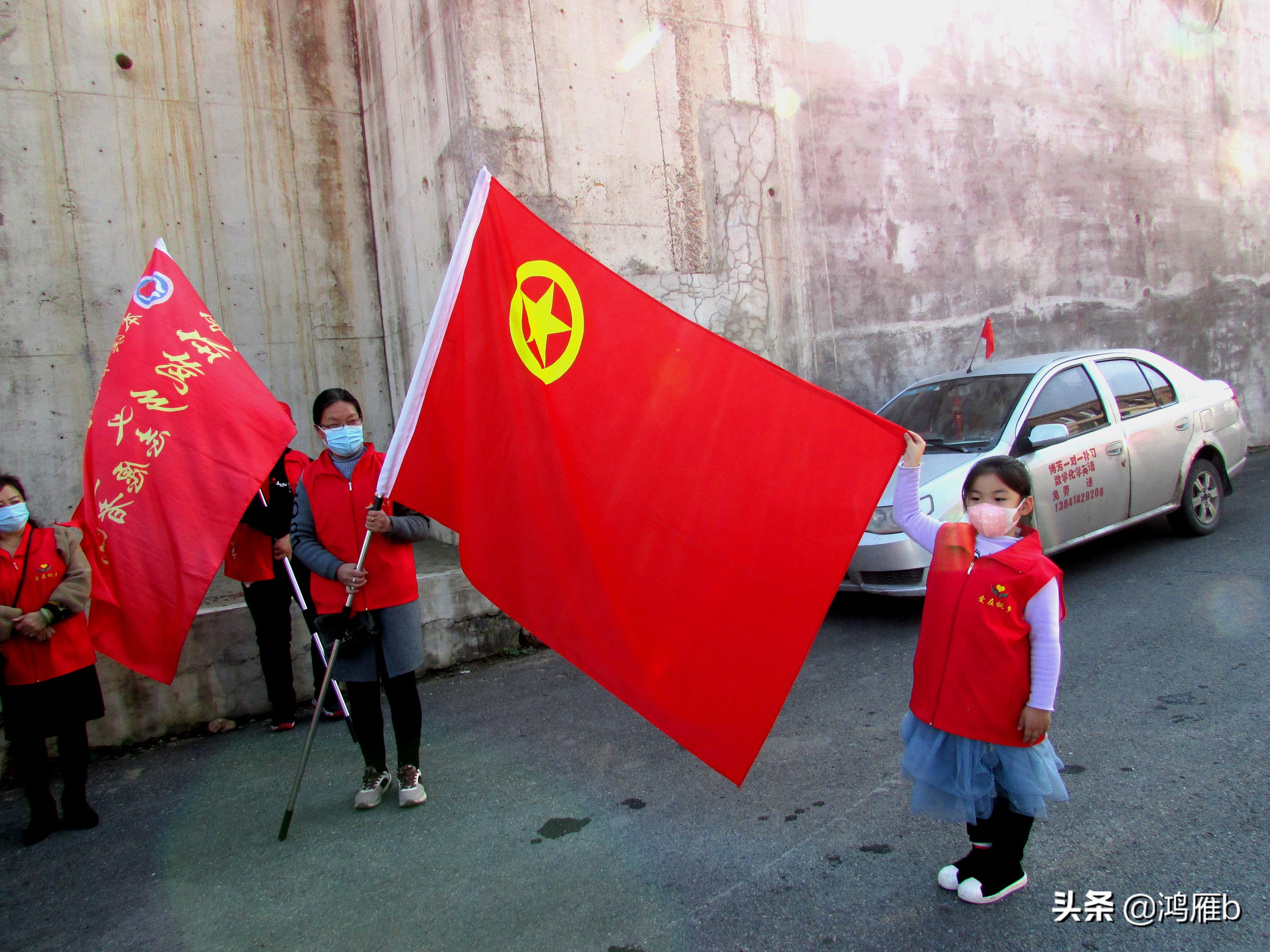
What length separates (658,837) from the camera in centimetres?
335

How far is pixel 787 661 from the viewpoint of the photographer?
8.21ft

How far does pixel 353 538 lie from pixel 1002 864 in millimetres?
2687

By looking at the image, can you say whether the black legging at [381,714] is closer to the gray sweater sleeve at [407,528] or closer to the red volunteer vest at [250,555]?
the gray sweater sleeve at [407,528]

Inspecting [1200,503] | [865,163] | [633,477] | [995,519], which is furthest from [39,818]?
[865,163]

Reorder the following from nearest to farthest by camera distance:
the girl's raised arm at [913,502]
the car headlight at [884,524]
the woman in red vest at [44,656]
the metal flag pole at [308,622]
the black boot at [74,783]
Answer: the girl's raised arm at [913,502] → the woman in red vest at [44,656] → the black boot at [74,783] → the metal flag pole at [308,622] → the car headlight at [884,524]

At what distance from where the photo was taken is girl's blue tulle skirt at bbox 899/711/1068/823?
2.54m

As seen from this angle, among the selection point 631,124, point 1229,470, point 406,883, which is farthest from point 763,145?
point 406,883

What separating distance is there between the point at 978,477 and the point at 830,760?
1.79 meters

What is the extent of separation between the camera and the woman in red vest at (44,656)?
3715 mm

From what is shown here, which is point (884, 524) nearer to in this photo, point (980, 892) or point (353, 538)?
point (980, 892)

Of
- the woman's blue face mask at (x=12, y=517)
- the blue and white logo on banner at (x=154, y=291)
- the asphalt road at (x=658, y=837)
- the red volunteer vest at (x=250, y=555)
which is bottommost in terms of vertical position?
the asphalt road at (x=658, y=837)

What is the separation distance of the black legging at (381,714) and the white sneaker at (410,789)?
0.02 m

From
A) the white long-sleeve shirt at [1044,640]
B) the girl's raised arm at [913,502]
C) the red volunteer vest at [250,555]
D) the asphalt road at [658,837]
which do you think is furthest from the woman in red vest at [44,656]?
the white long-sleeve shirt at [1044,640]

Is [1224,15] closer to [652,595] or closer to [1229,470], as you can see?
[1229,470]
